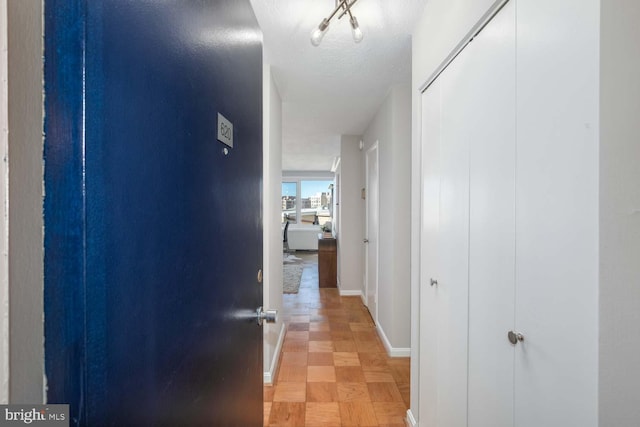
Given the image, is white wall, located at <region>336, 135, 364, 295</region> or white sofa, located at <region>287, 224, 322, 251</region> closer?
white wall, located at <region>336, 135, 364, 295</region>

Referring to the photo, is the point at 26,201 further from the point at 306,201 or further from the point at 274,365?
the point at 306,201

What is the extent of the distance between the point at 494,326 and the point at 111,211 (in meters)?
1.13

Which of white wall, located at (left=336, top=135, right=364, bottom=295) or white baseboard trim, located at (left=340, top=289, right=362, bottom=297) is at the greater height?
white wall, located at (left=336, top=135, right=364, bottom=295)

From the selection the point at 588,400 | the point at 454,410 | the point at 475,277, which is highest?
the point at 475,277

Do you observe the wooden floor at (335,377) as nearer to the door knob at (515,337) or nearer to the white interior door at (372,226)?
the white interior door at (372,226)

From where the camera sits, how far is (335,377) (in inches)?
90.8

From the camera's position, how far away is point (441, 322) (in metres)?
1.42

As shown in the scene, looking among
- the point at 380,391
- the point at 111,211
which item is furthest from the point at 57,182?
the point at 380,391

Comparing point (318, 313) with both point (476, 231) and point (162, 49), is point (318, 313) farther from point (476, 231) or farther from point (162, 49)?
point (162, 49)

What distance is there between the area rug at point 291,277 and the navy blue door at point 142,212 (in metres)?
3.86

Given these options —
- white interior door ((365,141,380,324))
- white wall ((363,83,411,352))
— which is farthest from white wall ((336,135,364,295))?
white wall ((363,83,411,352))

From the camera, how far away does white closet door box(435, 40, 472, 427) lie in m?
1.21

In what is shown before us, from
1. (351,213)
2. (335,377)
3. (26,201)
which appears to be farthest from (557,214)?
(351,213)

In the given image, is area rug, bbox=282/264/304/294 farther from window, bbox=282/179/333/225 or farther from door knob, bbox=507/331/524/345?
door knob, bbox=507/331/524/345
